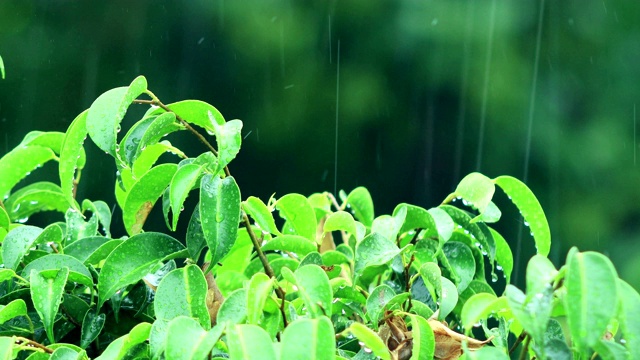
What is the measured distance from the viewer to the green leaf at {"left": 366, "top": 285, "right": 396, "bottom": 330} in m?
0.81

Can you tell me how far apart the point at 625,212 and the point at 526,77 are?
0.91 meters

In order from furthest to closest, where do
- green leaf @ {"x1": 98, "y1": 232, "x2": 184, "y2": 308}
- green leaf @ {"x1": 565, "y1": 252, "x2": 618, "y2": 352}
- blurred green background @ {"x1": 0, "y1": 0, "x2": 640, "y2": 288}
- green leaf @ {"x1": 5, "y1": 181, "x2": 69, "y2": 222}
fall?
blurred green background @ {"x1": 0, "y1": 0, "x2": 640, "y2": 288} → green leaf @ {"x1": 5, "y1": 181, "x2": 69, "y2": 222} → green leaf @ {"x1": 98, "y1": 232, "x2": 184, "y2": 308} → green leaf @ {"x1": 565, "y1": 252, "x2": 618, "y2": 352}

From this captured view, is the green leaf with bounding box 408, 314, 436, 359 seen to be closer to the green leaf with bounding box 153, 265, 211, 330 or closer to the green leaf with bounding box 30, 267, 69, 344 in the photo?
the green leaf with bounding box 153, 265, 211, 330

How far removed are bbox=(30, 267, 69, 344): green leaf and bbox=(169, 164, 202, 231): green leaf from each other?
0.43 feet

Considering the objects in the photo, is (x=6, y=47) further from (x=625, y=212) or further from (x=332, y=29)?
(x=625, y=212)

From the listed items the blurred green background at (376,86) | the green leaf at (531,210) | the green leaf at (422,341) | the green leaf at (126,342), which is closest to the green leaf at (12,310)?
the green leaf at (126,342)

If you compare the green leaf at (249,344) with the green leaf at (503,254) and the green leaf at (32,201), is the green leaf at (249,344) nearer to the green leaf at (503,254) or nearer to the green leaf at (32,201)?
the green leaf at (503,254)

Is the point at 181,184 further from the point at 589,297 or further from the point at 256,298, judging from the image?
the point at 589,297

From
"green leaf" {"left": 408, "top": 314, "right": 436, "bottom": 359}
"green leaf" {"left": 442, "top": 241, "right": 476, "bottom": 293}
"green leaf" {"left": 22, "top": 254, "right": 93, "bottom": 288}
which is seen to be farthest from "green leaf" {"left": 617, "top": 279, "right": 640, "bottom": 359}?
"green leaf" {"left": 22, "top": 254, "right": 93, "bottom": 288}

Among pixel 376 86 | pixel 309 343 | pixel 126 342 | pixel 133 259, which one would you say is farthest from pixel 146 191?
pixel 376 86

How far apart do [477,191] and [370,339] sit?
0.83ft

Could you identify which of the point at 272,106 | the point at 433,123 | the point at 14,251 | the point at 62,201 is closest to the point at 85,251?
the point at 14,251

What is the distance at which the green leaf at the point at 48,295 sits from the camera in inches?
30.9

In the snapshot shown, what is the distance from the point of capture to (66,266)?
0.85 meters
